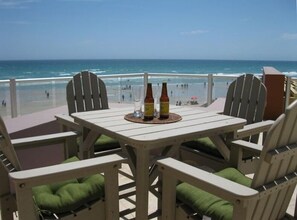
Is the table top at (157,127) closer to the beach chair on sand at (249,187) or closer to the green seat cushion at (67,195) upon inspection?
the beach chair on sand at (249,187)

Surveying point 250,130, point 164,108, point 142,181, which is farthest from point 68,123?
point 250,130

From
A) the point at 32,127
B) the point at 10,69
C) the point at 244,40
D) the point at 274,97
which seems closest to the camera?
the point at 32,127

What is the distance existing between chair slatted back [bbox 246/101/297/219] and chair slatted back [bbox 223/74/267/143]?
50.7 inches

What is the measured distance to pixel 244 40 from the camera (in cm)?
4897

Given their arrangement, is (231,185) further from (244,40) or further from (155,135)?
(244,40)

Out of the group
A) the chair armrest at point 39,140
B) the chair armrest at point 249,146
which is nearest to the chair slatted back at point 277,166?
the chair armrest at point 249,146

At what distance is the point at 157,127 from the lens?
2096 millimetres

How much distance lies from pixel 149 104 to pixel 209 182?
100 centimetres

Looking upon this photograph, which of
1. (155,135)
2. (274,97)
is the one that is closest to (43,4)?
(274,97)

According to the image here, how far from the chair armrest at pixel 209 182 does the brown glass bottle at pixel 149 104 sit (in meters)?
0.68

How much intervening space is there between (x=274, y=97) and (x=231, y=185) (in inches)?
190

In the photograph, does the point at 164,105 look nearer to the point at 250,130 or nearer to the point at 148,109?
the point at 148,109

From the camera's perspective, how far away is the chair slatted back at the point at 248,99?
2.94 meters

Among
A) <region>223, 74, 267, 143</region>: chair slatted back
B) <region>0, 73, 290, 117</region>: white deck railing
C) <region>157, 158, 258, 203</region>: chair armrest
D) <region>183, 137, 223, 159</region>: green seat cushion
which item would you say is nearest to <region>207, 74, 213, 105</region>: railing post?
<region>0, 73, 290, 117</region>: white deck railing
